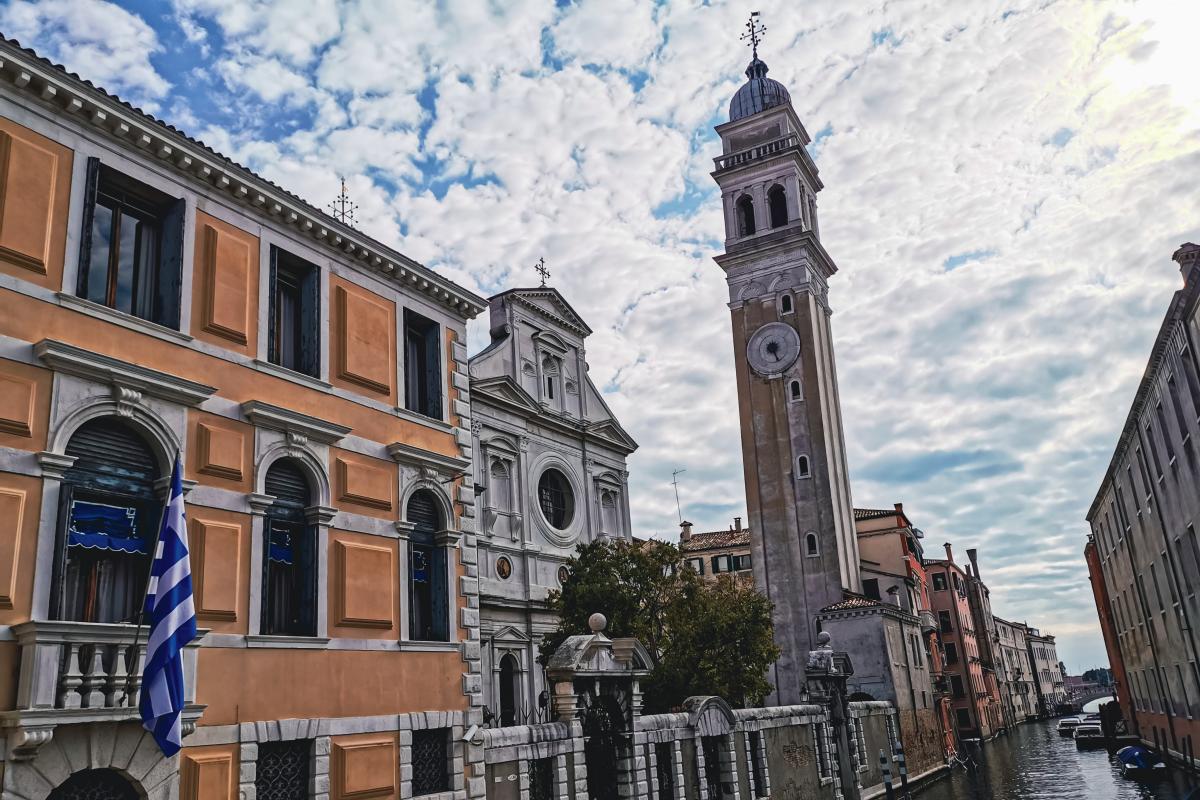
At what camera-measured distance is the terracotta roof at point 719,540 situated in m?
57.9

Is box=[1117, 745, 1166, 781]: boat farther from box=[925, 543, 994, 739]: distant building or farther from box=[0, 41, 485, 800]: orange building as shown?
box=[925, 543, 994, 739]: distant building

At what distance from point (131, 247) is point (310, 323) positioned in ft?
9.65

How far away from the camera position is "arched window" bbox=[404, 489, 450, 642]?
15664mm

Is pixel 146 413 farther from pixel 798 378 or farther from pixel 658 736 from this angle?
pixel 798 378

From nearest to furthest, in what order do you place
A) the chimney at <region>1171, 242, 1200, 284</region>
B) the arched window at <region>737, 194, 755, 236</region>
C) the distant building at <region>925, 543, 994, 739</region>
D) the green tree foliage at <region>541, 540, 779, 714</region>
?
the green tree foliage at <region>541, 540, 779, 714</region> < the chimney at <region>1171, 242, 1200, 284</region> < the arched window at <region>737, 194, 755, 236</region> < the distant building at <region>925, 543, 994, 739</region>

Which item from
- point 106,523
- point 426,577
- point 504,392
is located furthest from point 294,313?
point 504,392

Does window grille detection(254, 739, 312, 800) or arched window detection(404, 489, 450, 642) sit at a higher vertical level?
arched window detection(404, 489, 450, 642)

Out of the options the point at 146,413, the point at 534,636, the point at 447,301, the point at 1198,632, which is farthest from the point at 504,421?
the point at 1198,632

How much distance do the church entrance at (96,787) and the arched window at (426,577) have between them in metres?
5.36

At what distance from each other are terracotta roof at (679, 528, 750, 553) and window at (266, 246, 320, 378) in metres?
44.4

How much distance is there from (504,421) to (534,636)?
656 centimetres

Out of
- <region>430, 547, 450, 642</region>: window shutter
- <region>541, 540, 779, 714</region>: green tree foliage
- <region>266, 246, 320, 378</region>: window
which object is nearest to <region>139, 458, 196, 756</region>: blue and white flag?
<region>266, 246, 320, 378</region>: window

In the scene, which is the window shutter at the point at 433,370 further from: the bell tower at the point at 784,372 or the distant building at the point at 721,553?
the distant building at the point at 721,553

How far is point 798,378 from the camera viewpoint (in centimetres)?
4334
